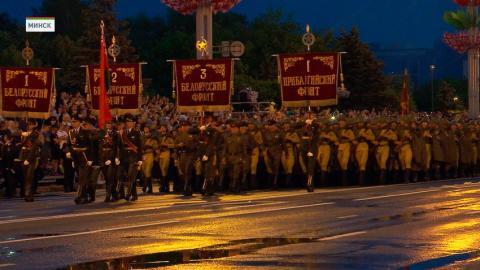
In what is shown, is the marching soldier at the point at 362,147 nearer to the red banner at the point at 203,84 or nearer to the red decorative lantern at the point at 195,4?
the red banner at the point at 203,84

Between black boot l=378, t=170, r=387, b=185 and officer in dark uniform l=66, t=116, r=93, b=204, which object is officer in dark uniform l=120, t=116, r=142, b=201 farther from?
black boot l=378, t=170, r=387, b=185

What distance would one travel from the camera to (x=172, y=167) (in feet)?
91.6

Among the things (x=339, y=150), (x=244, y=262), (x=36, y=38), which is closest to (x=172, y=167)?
(x=339, y=150)

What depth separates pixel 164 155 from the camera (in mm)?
27484

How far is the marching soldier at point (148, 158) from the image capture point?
27.4 metres

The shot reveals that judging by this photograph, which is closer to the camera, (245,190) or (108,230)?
(108,230)

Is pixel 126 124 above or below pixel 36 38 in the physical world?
below

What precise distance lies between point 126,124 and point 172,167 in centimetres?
484

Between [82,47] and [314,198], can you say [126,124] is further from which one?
[82,47]

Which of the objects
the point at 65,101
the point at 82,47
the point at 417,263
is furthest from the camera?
the point at 82,47

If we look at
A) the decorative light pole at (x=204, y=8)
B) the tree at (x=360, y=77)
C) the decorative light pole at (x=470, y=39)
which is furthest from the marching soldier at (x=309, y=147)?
the tree at (x=360, y=77)

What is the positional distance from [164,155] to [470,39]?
4009 cm

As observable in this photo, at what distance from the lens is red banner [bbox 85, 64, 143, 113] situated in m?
30.0

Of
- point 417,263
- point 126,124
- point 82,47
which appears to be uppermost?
point 82,47
